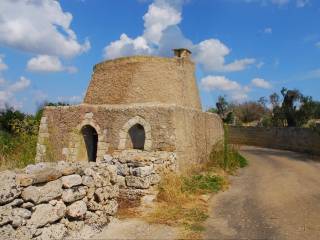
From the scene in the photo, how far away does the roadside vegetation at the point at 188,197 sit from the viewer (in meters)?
6.26

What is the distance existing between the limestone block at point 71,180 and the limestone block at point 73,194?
0.08 m

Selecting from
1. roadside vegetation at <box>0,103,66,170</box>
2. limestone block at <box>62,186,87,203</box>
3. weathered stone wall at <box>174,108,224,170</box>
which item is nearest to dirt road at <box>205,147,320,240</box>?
weathered stone wall at <box>174,108,224,170</box>

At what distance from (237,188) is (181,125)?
243 cm

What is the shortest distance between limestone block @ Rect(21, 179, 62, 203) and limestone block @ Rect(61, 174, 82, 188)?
4.0 inches

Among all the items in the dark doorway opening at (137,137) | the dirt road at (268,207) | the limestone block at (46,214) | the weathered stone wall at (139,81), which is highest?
the weathered stone wall at (139,81)

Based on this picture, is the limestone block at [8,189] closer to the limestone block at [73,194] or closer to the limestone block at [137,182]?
the limestone block at [73,194]

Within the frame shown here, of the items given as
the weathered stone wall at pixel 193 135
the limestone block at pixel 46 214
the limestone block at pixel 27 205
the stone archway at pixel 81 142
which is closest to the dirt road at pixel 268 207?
the weathered stone wall at pixel 193 135

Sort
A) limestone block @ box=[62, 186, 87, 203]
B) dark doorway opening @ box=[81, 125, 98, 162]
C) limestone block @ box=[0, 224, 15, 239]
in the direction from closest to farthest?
limestone block @ box=[0, 224, 15, 239] → limestone block @ box=[62, 186, 87, 203] → dark doorway opening @ box=[81, 125, 98, 162]

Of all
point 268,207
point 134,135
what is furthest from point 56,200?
point 134,135

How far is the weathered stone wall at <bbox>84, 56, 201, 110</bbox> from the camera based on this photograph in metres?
12.0

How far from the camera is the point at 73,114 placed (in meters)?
10.8

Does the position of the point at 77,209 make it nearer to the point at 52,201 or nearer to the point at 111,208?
the point at 52,201

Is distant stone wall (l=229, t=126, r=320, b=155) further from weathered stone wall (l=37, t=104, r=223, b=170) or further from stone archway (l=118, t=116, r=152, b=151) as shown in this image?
stone archway (l=118, t=116, r=152, b=151)

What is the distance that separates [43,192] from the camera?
4781 millimetres
